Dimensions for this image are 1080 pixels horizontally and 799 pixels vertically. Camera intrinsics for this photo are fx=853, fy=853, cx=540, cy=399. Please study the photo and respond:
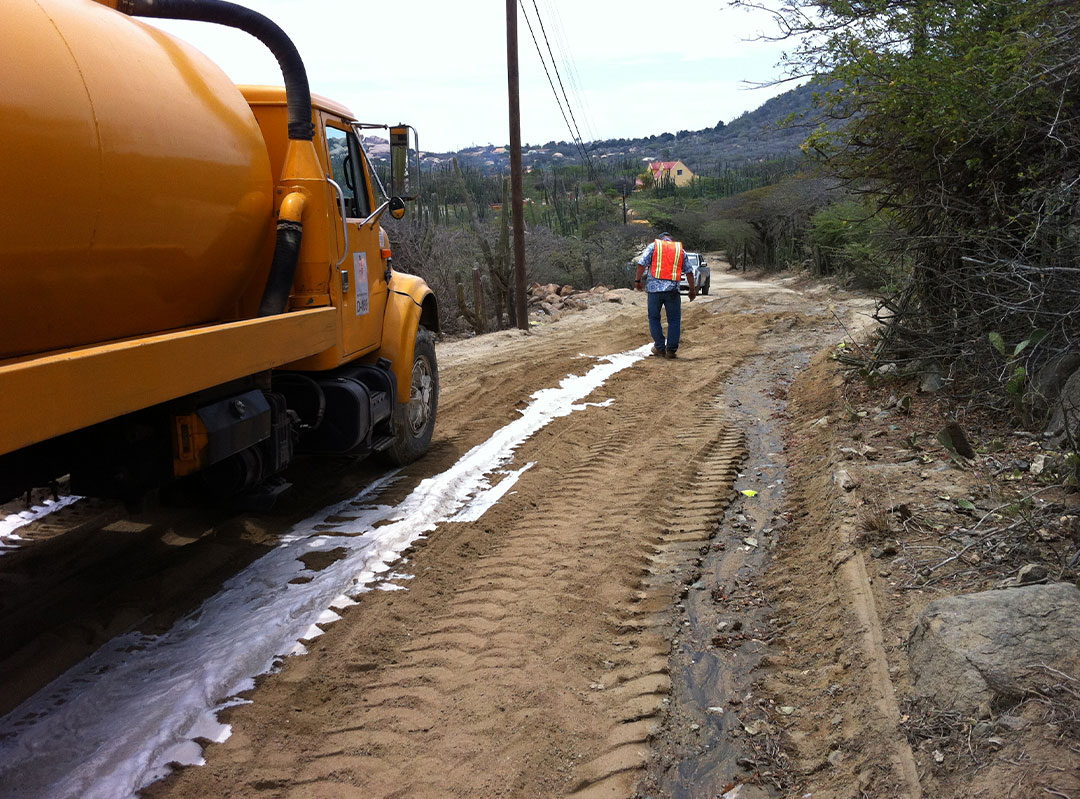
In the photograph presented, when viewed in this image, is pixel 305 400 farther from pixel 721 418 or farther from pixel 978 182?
pixel 978 182

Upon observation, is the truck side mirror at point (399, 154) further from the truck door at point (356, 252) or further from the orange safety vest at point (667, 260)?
the orange safety vest at point (667, 260)

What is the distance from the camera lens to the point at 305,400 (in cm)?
573

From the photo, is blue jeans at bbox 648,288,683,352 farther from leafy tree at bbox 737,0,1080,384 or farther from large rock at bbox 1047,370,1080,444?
large rock at bbox 1047,370,1080,444

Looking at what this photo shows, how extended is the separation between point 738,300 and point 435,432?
16.7 metres

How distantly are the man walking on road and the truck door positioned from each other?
673 centimetres


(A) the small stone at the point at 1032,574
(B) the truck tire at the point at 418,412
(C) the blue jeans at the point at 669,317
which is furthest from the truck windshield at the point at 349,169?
(C) the blue jeans at the point at 669,317

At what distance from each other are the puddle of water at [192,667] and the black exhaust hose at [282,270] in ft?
5.01

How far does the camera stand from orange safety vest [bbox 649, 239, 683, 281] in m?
12.6

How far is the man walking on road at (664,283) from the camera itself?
12.6m

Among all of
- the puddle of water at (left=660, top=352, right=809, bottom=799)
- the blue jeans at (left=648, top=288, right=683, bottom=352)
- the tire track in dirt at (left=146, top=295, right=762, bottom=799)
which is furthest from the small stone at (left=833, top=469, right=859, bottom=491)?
the blue jeans at (left=648, top=288, right=683, bottom=352)

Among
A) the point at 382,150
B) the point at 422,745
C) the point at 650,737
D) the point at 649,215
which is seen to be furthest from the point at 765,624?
the point at 649,215

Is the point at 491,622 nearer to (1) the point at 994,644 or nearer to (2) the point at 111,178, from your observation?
(1) the point at 994,644

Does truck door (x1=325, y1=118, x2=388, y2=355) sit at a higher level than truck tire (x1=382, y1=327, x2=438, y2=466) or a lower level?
higher

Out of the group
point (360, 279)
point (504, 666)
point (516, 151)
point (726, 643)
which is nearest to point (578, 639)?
point (504, 666)
